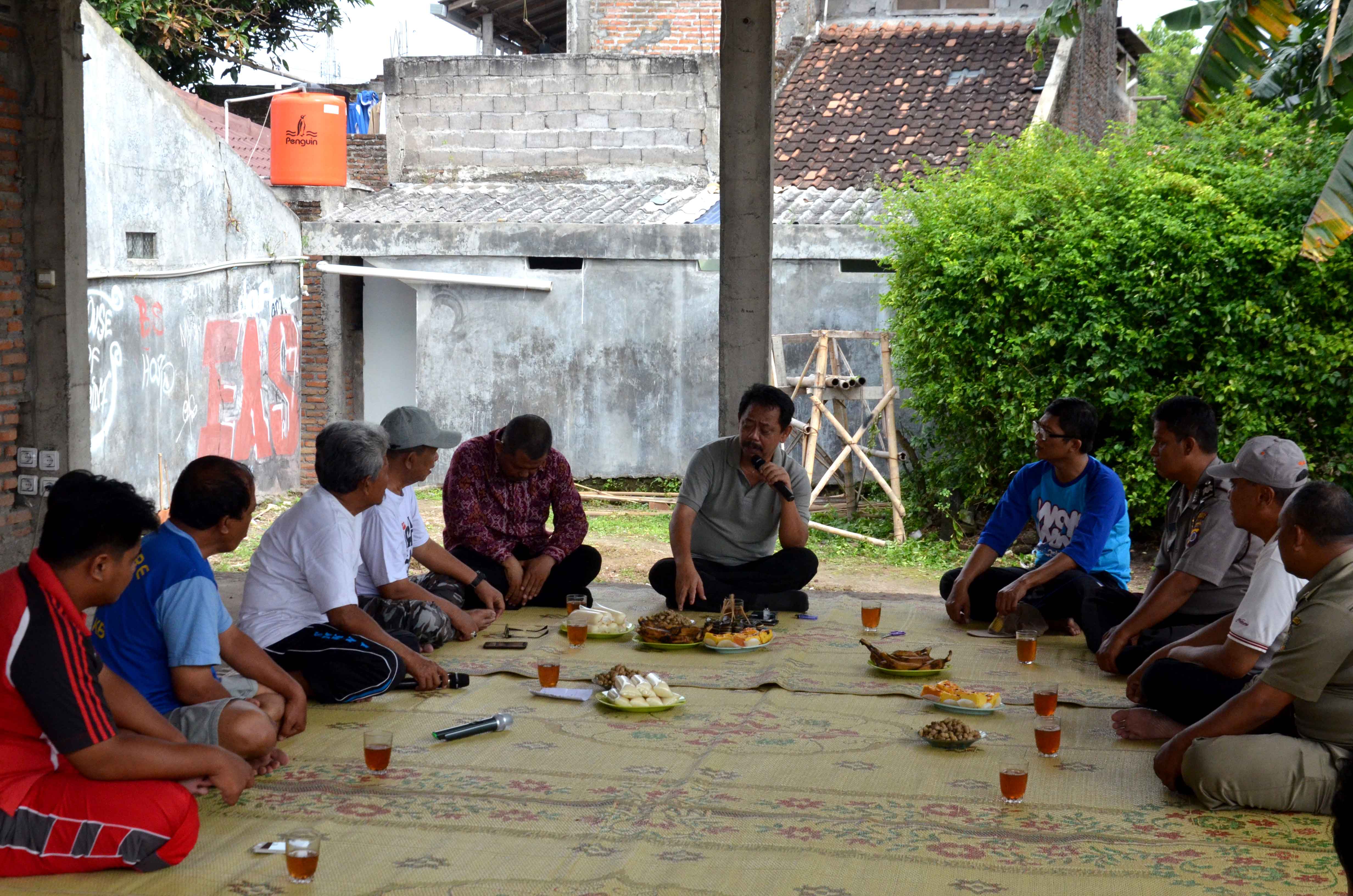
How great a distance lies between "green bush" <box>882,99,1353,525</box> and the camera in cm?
874

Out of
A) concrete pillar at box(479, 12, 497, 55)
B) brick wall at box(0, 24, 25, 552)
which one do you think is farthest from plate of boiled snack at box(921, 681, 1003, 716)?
concrete pillar at box(479, 12, 497, 55)

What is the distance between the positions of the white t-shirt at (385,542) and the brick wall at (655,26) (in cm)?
1408

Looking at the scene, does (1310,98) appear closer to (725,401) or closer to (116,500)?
(725,401)

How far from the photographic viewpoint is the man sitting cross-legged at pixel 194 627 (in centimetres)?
374

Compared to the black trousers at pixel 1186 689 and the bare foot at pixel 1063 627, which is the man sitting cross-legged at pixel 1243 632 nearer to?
the black trousers at pixel 1186 689

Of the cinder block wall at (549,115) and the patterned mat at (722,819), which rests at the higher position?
the cinder block wall at (549,115)

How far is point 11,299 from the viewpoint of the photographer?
7508mm

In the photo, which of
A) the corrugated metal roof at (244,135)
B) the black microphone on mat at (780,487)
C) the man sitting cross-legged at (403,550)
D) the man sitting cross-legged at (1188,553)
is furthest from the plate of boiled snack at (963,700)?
the corrugated metal roof at (244,135)

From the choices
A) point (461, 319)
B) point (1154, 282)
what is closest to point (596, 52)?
point (461, 319)

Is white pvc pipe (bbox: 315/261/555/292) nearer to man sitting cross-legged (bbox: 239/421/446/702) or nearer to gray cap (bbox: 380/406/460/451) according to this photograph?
gray cap (bbox: 380/406/460/451)

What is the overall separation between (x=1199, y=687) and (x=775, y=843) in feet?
5.99

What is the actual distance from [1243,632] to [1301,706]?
53cm

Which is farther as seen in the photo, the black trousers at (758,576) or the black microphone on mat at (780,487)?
the black trousers at (758,576)

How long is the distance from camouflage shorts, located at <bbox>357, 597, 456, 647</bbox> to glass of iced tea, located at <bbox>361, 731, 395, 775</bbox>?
64.5 inches
